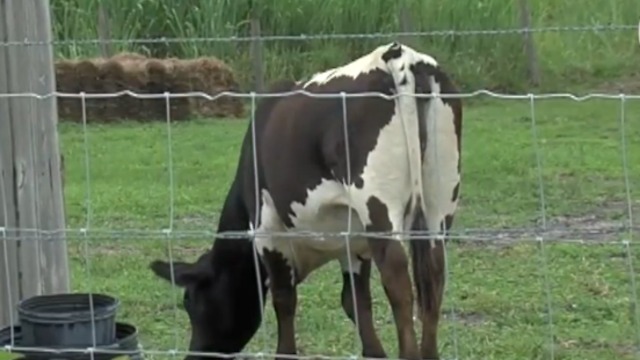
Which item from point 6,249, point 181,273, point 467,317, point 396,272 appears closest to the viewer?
point 6,249

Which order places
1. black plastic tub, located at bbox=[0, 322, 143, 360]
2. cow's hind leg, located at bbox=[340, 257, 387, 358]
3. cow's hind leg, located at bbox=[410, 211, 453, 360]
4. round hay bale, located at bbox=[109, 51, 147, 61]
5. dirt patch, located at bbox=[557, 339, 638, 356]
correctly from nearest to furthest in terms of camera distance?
black plastic tub, located at bbox=[0, 322, 143, 360] < cow's hind leg, located at bbox=[410, 211, 453, 360] < cow's hind leg, located at bbox=[340, 257, 387, 358] < dirt patch, located at bbox=[557, 339, 638, 356] < round hay bale, located at bbox=[109, 51, 147, 61]

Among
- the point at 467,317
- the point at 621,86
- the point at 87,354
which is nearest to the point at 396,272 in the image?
the point at 87,354

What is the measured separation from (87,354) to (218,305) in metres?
1.99

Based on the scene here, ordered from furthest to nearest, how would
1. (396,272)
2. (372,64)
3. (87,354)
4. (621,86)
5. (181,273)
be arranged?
1. (621,86)
2. (181,273)
3. (372,64)
4. (396,272)
5. (87,354)

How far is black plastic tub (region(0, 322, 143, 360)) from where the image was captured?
471 cm

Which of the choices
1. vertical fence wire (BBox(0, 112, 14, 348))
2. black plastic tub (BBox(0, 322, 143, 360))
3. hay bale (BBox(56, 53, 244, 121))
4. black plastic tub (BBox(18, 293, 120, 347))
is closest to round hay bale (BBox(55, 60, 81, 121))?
hay bale (BBox(56, 53, 244, 121))

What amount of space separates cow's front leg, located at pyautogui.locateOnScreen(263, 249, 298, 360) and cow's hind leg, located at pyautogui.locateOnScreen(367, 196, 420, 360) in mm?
880

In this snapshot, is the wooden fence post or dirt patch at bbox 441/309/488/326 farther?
dirt patch at bbox 441/309/488/326

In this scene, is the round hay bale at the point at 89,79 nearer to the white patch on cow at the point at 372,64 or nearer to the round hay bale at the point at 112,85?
the round hay bale at the point at 112,85

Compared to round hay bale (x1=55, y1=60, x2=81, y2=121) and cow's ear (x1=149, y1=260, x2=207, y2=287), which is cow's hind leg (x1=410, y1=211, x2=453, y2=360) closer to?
cow's ear (x1=149, y1=260, x2=207, y2=287)

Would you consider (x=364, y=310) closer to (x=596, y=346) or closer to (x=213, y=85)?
(x=596, y=346)

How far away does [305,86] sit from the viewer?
6.21 metres

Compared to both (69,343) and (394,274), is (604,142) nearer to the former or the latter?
(394,274)

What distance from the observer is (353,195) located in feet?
18.5
